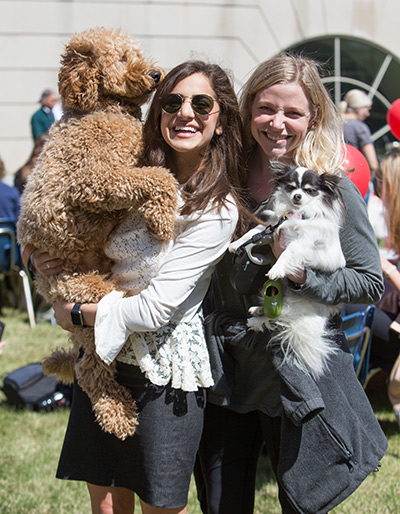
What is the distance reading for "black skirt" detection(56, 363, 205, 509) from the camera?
2248 millimetres

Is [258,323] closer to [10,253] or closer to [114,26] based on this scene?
[10,253]

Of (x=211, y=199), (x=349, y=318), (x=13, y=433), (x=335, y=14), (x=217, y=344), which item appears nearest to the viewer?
(x=211, y=199)

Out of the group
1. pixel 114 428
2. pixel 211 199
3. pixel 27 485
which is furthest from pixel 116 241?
pixel 27 485

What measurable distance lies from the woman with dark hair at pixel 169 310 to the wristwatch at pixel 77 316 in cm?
3

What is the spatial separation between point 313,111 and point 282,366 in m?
1.07

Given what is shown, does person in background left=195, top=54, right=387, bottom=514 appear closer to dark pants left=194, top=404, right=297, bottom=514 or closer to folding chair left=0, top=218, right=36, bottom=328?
dark pants left=194, top=404, right=297, bottom=514

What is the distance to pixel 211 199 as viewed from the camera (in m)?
2.21

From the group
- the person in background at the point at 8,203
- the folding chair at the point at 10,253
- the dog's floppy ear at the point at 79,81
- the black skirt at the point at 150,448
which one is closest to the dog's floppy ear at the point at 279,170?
the dog's floppy ear at the point at 79,81

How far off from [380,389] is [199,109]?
3887 millimetres

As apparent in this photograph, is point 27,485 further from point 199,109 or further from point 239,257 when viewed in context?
point 199,109

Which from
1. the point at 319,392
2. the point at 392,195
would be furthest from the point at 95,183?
the point at 392,195

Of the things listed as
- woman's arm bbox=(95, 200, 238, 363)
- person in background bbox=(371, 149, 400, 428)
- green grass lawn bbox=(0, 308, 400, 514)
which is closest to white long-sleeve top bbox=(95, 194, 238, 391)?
woman's arm bbox=(95, 200, 238, 363)

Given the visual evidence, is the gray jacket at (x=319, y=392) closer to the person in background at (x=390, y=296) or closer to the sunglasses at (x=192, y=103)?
the sunglasses at (x=192, y=103)

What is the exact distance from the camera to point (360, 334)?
384 centimetres
